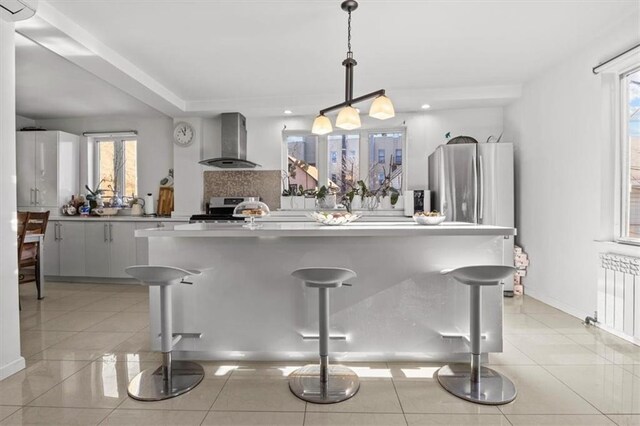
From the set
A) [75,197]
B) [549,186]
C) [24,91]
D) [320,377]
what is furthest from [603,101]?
[75,197]

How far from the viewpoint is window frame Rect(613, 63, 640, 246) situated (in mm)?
3021

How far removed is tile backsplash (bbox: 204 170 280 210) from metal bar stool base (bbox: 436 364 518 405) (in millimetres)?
3677

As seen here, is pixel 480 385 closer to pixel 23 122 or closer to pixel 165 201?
pixel 165 201

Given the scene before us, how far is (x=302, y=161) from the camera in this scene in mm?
5438

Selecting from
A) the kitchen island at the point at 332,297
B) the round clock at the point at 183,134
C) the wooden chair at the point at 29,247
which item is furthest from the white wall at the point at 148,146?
the kitchen island at the point at 332,297

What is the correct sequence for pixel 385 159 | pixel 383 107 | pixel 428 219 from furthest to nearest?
pixel 385 159 < pixel 428 219 < pixel 383 107

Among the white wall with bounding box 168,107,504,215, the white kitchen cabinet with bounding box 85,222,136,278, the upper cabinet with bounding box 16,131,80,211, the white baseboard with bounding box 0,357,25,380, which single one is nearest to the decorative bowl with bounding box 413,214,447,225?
the white wall with bounding box 168,107,504,215

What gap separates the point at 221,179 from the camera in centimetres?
549

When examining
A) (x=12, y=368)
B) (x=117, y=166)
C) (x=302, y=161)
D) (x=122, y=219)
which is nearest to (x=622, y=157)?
(x=302, y=161)

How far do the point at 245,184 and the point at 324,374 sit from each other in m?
3.84

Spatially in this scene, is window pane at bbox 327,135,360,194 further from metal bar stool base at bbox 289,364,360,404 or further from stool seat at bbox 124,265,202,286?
stool seat at bbox 124,265,202,286

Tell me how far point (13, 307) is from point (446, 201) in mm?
4385

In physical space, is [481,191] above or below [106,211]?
above

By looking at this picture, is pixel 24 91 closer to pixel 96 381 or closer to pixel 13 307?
pixel 13 307
